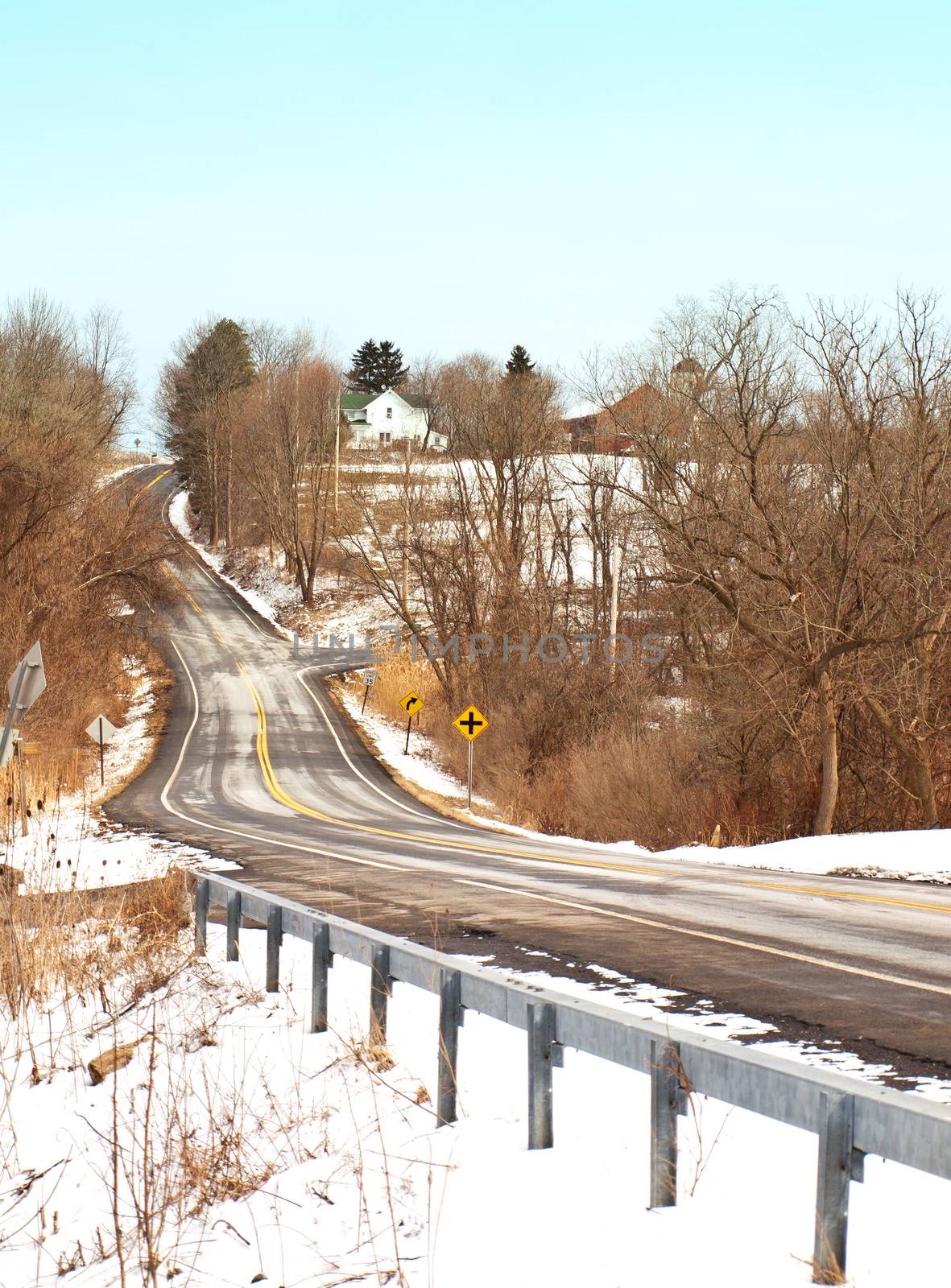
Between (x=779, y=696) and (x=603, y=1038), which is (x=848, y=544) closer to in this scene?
(x=779, y=696)

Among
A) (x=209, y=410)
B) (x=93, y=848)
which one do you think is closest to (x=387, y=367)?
(x=209, y=410)

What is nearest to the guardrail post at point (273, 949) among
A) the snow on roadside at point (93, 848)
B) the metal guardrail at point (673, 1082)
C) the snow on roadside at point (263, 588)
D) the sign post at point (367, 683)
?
the snow on roadside at point (93, 848)

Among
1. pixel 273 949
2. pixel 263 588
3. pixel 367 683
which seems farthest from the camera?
pixel 263 588

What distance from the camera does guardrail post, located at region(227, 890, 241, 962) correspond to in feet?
31.6

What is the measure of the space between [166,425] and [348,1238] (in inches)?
4619

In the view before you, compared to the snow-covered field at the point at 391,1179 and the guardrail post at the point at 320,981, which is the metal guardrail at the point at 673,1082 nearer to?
the snow-covered field at the point at 391,1179

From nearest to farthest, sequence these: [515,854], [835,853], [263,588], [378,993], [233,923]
→ 1. [378,993]
2. [233,923]
3. [835,853]
4. [515,854]
5. [263,588]

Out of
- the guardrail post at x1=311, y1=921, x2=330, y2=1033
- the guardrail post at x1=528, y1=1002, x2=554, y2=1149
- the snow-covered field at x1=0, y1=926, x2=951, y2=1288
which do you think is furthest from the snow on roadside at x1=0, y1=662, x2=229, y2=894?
the guardrail post at x1=528, y1=1002, x2=554, y2=1149

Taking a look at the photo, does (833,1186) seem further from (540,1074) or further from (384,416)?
(384,416)

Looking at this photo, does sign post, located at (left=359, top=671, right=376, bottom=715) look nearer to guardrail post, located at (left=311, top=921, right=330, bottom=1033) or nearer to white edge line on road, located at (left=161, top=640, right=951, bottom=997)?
white edge line on road, located at (left=161, top=640, right=951, bottom=997)

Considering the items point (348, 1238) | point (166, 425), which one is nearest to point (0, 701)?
point (348, 1238)

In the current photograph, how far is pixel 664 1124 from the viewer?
176 inches

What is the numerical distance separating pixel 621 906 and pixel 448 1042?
23.0ft

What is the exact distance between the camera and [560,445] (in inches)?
2295
